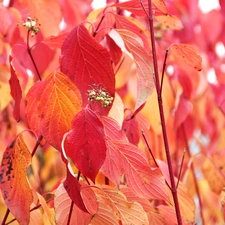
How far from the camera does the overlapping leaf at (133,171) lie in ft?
2.37

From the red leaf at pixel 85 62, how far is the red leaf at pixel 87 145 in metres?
0.09

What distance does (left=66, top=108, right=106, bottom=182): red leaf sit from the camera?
2.13 ft

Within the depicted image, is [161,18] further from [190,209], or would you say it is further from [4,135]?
[4,135]

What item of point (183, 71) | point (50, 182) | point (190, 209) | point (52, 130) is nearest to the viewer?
point (52, 130)

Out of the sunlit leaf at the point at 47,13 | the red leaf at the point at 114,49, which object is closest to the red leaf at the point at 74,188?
the red leaf at the point at 114,49

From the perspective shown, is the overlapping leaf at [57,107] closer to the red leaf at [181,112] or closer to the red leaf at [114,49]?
the red leaf at [114,49]

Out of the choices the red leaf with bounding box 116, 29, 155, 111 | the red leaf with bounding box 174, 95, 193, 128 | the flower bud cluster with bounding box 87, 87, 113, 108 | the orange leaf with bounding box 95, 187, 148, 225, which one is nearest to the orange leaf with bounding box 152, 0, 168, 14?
the red leaf with bounding box 116, 29, 155, 111

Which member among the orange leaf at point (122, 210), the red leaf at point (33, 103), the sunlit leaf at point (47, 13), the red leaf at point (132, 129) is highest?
the sunlit leaf at point (47, 13)

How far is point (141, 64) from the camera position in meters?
0.75

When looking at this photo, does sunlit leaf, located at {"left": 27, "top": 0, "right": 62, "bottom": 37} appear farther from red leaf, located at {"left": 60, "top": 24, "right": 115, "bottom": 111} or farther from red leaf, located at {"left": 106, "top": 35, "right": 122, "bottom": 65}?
red leaf, located at {"left": 60, "top": 24, "right": 115, "bottom": 111}

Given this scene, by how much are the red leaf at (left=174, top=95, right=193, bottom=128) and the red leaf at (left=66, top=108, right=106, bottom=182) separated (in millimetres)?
538

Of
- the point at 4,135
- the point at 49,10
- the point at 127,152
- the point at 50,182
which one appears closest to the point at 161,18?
the point at 49,10

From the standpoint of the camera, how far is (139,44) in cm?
76

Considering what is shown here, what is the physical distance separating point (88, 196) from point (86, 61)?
0.20 m
